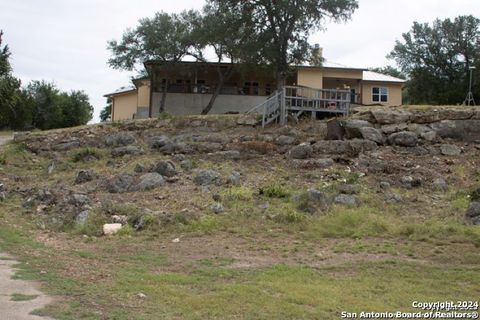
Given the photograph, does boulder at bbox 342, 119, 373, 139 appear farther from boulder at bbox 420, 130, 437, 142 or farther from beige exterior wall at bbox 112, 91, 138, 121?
beige exterior wall at bbox 112, 91, 138, 121

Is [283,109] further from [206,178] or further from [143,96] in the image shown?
[143,96]

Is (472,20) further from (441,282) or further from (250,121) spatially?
(441,282)

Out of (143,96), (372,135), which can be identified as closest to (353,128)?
(372,135)

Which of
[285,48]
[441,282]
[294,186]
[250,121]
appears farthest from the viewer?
[285,48]

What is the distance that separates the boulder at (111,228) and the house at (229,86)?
2408 centimetres

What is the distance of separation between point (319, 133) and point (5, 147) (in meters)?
13.5

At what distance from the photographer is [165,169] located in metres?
17.9

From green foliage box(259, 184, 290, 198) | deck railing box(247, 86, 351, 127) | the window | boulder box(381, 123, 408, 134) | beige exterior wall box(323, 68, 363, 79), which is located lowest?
green foliage box(259, 184, 290, 198)

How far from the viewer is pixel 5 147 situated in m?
24.3

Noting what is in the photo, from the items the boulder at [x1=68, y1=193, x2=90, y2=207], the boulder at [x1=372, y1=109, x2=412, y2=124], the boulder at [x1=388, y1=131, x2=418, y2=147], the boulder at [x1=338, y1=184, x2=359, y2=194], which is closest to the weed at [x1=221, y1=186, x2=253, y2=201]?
the boulder at [x1=338, y1=184, x2=359, y2=194]

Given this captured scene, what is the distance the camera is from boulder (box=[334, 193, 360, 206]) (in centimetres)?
1515

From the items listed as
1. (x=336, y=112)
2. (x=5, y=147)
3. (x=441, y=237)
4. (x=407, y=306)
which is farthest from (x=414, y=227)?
(x=5, y=147)

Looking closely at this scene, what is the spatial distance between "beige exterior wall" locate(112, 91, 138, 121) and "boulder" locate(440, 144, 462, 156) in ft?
92.0

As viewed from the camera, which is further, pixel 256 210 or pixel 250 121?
pixel 250 121
